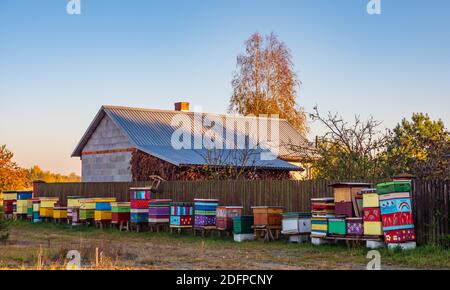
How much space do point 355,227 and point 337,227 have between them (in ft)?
2.08

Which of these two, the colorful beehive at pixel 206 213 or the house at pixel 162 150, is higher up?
the house at pixel 162 150

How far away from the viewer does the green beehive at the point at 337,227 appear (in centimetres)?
1808

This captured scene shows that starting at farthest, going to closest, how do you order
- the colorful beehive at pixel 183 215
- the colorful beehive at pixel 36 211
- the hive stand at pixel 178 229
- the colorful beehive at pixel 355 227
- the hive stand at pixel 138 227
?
1. the colorful beehive at pixel 36 211
2. the hive stand at pixel 138 227
3. the hive stand at pixel 178 229
4. the colorful beehive at pixel 183 215
5. the colorful beehive at pixel 355 227

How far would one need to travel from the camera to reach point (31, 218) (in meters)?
33.3

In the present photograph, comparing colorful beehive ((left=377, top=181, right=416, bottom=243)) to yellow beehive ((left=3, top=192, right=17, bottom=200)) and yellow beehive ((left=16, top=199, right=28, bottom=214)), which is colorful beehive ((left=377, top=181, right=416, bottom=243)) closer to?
yellow beehive ((left=16, top=199, right=28, bottom=214))

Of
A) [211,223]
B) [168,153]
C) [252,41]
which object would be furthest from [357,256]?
[252,41]

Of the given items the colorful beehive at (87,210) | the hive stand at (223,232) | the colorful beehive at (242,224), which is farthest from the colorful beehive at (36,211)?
the colorful beehive at (242,224)

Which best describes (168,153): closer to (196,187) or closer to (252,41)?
(196,187)

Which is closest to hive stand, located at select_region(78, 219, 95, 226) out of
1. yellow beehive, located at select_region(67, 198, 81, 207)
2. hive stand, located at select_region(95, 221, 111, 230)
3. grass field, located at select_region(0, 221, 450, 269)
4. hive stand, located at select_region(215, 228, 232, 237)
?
hive stand, located at select_region(95, 221, 111, 230)

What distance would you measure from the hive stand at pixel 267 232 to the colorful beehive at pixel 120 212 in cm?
677

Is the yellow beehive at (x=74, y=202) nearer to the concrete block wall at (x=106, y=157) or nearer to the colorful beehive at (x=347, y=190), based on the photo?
the concrete block wall at (x=106, y=157)

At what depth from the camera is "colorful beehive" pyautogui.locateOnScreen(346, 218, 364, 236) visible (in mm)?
17656
